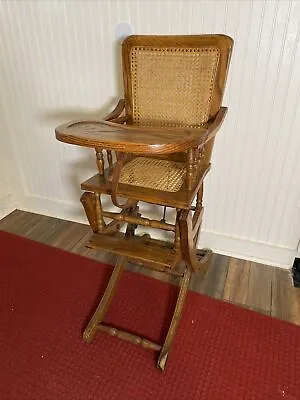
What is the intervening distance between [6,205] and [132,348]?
1.42 m

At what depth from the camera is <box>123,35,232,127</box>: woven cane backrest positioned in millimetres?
1113

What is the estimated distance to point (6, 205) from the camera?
2098 millimetres

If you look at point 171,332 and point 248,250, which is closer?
point 171,332

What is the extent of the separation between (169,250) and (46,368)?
65cm

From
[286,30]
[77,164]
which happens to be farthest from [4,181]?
[286,30]

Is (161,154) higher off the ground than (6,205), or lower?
higher

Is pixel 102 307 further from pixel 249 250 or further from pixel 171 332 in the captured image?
pixel 249 250

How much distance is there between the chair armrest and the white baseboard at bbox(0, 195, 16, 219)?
1.39m

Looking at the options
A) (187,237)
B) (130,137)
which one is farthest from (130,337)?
(130,137)

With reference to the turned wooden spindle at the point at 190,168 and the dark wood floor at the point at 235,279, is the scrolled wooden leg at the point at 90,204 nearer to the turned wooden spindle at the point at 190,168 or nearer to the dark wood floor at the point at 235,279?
the turned wooden spindle at the point at 190,168

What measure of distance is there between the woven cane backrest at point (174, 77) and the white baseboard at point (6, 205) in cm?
129

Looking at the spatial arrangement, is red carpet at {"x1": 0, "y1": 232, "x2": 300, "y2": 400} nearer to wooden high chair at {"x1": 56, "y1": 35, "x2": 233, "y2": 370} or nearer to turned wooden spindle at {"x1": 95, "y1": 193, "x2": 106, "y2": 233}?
wooden high chair at {"x1": 56, "y1": 35, "x2": 233, "y2": 370}

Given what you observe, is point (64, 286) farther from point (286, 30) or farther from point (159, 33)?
point (286, 30)

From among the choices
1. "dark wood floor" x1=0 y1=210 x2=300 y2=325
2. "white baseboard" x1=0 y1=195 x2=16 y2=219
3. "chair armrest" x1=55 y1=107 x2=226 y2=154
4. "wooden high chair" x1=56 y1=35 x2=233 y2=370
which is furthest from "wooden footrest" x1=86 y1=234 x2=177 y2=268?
"white baseboard" x1=0 y1=195 x2=16 y2=219
